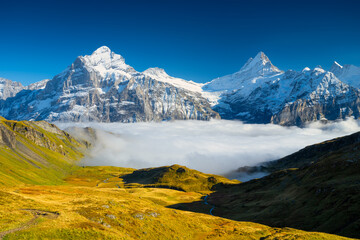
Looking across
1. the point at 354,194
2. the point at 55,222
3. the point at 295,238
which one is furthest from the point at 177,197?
the point at 55,222

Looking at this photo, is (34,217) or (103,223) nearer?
(34,217)

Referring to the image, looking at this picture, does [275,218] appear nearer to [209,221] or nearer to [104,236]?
[209,221]

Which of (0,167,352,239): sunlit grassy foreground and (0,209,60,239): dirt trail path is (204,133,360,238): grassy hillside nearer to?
(0,167,352,239): sunlit grassy foreground

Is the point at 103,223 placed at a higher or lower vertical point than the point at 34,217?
lower

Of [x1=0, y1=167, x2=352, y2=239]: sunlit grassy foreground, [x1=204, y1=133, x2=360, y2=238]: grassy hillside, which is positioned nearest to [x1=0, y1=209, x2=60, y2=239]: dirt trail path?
[x1=0, y1=167, x2=352, y2=239]: sunlit grassy foreground

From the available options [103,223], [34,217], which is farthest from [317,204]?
[34,217]

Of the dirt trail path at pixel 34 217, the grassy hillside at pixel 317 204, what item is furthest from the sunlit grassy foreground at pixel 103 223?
the grassy hillside at pixel 317 204

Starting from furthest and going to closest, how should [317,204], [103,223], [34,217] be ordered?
[317,204], [103,223], [34,217]

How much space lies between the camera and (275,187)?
164m

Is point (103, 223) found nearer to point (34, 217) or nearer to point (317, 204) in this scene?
point (34, 217)

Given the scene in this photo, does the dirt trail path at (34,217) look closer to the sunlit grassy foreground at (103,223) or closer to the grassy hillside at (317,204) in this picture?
the sunlit grassy foreground at (103,223)

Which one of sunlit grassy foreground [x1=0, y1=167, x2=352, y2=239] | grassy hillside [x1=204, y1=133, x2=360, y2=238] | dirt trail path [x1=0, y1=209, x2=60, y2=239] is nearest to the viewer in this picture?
dirt trail path [x1=0, y1=209, x2=60, y2=239]

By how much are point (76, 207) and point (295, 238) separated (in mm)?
53532

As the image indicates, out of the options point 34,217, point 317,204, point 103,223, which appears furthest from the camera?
point 317,204
